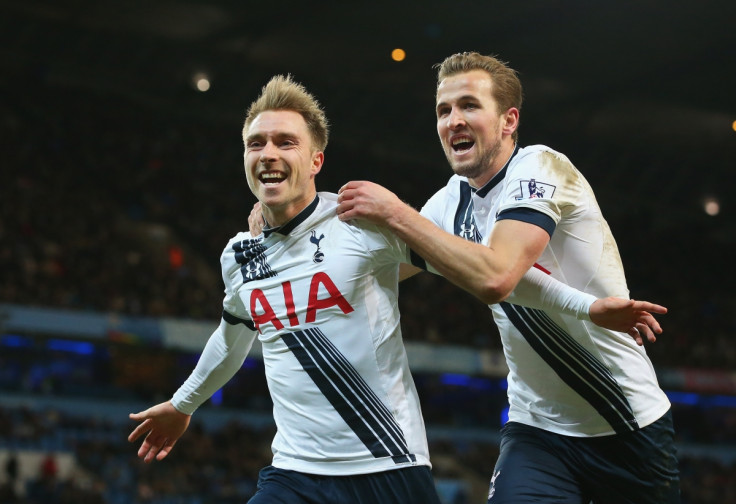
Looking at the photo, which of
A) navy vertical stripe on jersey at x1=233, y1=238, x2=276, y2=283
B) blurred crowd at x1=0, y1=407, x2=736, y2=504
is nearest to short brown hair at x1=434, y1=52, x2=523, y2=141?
navy vertical stripe on jersey at x1=233, y1=238, x2=276, y2=283

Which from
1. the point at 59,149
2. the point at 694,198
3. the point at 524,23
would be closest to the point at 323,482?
the point at 524,23

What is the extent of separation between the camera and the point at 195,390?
4762 millimetres

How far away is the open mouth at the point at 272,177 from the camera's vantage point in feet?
13.7

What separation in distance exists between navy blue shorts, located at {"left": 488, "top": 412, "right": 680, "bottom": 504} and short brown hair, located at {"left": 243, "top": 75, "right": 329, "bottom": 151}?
5.81 ft

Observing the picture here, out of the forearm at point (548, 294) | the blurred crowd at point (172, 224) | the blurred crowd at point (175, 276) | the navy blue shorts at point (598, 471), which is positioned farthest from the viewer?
the blurred crowd at point (172, 224)

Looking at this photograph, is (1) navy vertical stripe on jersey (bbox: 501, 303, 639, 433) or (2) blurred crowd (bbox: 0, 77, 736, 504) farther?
(2) blurred crowd (bbox: 0, 77, 736, 504)

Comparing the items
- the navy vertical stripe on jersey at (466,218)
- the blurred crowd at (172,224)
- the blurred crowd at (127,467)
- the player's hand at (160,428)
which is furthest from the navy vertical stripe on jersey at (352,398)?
the blurred crowd at (172,224)

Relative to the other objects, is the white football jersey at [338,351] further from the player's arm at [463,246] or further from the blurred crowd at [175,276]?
the blurred crowd at [175,276]

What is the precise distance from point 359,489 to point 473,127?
1.73 m

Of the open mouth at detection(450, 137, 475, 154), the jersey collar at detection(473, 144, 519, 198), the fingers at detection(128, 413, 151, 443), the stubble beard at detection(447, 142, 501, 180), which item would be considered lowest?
the fingers at detection(128, 413, 151, 443)

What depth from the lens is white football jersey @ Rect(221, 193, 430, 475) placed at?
3855mm

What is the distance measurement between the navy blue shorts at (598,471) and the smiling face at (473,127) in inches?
52.1

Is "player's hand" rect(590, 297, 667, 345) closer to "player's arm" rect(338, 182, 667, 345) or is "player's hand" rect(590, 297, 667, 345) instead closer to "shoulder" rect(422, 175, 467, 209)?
"player's arm" rect(338, 182, 667, 345)

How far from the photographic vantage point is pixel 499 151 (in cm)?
437
